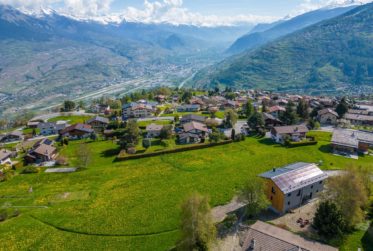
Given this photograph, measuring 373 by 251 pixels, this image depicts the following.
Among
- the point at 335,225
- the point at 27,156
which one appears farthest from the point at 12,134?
the point at 335,225

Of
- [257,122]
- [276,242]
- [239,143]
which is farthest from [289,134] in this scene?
[276,242]

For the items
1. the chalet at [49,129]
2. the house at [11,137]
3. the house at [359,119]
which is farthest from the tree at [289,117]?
the house at [11,137]

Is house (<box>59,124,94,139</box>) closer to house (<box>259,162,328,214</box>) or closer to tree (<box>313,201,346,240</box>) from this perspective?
house (<box>259,162,328,214</box>)

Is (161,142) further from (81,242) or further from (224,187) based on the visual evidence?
(81,242)

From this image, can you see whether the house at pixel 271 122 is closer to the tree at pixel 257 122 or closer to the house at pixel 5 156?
the tree at pixel 257 122

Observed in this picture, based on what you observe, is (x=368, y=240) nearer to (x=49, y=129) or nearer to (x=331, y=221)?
(x=331, y=221)

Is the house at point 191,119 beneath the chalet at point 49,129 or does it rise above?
above

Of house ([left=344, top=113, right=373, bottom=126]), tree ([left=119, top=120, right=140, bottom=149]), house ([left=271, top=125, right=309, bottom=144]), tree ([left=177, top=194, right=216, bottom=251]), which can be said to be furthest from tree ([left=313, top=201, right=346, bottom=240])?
house ([left=344, top=113, right=373, bottom=126])
